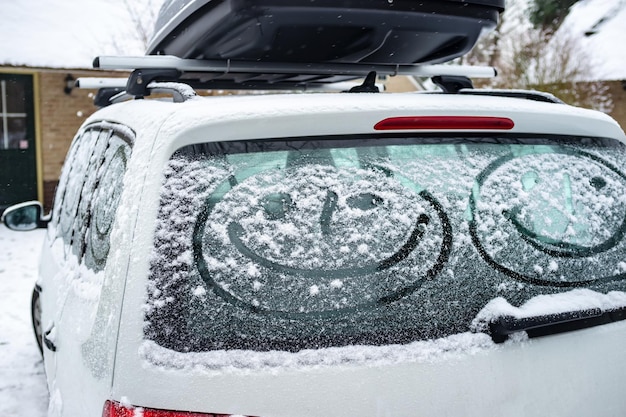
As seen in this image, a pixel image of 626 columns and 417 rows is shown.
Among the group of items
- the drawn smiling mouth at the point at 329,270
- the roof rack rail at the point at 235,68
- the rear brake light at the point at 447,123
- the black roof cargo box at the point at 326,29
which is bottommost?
the drawn smiling mouth at the point at 329,270

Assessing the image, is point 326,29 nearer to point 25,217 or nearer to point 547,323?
point 547,323

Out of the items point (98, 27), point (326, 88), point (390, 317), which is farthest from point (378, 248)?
point (98, 27)

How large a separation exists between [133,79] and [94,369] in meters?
1.19

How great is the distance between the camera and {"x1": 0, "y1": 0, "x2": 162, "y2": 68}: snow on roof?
430 inches

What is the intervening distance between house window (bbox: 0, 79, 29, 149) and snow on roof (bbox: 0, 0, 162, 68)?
1097mm

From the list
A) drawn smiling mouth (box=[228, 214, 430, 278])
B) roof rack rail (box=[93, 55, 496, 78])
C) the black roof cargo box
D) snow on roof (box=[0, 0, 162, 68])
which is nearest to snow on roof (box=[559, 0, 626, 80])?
snow on roof (box=[0, 0, 162, 68])

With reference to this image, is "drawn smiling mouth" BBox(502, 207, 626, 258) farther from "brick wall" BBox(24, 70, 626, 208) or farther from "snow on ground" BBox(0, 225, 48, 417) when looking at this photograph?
"brick wall" BBox(24, 70, 626, 208)

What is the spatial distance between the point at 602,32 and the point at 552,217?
19.1 meters

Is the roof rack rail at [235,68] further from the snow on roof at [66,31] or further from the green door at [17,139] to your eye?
the green door at [17,139]

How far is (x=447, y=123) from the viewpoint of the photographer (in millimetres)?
1764

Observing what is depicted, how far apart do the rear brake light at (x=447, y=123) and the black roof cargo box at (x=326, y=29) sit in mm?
742

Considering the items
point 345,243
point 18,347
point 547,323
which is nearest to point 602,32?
point 18,347

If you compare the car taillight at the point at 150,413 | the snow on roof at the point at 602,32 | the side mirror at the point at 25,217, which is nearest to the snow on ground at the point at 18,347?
the side mirror at the point at 25,217

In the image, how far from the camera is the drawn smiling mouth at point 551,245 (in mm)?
1785
